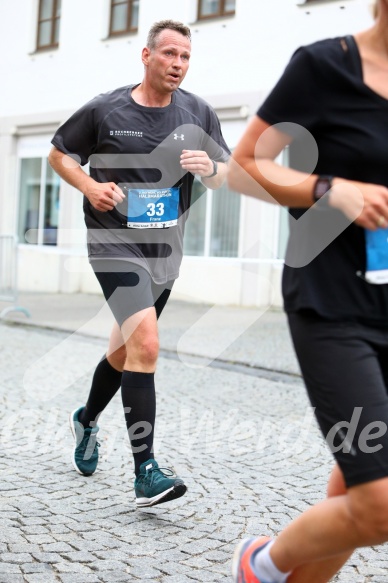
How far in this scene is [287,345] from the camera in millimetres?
10812

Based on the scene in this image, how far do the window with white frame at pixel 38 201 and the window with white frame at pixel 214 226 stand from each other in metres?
3.68

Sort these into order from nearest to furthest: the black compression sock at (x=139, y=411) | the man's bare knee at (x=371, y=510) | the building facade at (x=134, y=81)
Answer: the man's bare knee at (x=371, y=510)
the black compression sock at (x=139, y=411)
the building facade at (x=134, y=81)

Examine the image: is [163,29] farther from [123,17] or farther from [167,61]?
[123,17]

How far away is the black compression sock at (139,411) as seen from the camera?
4074mm

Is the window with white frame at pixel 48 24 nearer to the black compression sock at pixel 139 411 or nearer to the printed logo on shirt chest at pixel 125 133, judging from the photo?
the printed logo on shirt chest at pixel 125 133

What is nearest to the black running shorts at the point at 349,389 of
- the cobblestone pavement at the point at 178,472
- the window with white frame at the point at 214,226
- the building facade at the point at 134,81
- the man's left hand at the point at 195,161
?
the cobblestone pavement at the point at 178,472

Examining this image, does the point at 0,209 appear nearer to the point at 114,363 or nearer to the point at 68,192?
the point at 68,192

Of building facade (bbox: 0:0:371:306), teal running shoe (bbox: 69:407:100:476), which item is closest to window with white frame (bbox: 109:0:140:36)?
building facade (bbox: 0:0:371:306)

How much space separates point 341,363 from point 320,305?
152 millimetres

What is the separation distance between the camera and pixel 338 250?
2.40m

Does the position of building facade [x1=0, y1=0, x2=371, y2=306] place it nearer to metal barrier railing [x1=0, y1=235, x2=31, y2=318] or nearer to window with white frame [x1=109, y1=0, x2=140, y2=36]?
window with white frame [x1=109, y1=0, x2=140, y2=36]

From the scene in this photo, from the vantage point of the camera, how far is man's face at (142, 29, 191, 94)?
4.27m

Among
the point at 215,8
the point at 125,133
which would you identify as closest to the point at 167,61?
the point at 125,133

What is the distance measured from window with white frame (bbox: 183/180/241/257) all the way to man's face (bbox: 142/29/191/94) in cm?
1214
